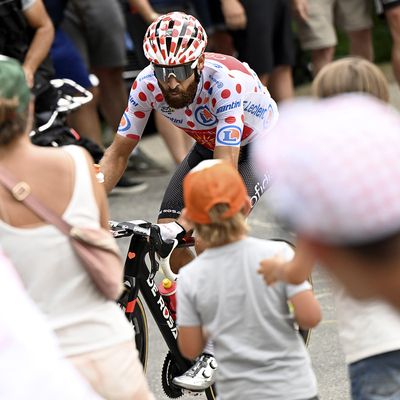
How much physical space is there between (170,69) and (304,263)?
161 cm

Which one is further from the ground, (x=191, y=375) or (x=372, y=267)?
(x=372, y=267)

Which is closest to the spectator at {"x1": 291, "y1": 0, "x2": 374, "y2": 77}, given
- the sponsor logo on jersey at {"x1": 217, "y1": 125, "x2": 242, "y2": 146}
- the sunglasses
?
the sunglasses

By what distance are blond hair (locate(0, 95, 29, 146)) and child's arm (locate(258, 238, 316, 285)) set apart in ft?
2.69

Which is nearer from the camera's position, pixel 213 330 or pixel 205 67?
pixel 213 330

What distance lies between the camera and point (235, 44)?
611cm

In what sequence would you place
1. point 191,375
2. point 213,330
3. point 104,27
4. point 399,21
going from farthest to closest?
point 104,27 → point 399,21 → point 191,375 → point 213,330

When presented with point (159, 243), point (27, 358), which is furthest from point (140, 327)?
point (27, 358)

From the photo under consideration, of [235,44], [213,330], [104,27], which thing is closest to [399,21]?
[235,44]

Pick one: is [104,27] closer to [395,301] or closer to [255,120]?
[255,120]

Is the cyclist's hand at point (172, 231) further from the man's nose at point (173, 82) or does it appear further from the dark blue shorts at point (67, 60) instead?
the dark blue shorts at point (67, 60)

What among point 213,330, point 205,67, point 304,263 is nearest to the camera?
point 304,263

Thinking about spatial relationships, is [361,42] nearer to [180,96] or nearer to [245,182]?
[245,182]

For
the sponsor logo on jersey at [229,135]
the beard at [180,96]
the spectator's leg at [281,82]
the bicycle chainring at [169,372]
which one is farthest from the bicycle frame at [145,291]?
the spectator's leg at [281,82]

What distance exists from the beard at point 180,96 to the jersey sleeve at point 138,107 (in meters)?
0.18
